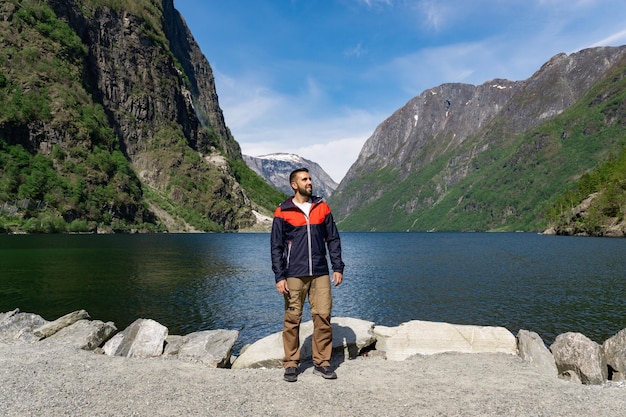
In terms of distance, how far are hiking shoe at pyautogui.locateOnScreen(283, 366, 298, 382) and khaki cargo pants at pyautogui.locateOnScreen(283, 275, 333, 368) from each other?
106mm

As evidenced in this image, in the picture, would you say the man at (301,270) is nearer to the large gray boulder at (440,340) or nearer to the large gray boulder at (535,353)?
the large gray boulder at (440,340)

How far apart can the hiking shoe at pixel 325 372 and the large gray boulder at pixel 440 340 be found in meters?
4.12

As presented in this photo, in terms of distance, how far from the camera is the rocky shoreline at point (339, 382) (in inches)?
346

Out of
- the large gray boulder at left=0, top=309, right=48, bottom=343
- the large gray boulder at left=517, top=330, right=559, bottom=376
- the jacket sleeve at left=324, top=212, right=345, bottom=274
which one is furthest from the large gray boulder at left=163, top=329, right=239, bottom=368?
the large gray boulder at left=517, top=330, right=559, bottom=376

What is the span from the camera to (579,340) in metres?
13.3

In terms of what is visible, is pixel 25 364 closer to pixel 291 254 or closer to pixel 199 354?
pixel 199 354

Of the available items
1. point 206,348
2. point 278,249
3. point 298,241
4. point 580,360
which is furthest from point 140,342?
point 580,360

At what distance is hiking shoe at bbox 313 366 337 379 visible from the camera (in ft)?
34.8

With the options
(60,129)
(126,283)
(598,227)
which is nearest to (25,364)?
(126,283)

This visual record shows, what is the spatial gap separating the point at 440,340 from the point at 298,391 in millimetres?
7565

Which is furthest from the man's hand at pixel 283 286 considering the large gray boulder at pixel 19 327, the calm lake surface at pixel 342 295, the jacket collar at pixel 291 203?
the large gray boulder at pixel 19 327

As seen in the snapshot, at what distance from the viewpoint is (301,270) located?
1059cm

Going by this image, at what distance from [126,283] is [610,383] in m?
40.3

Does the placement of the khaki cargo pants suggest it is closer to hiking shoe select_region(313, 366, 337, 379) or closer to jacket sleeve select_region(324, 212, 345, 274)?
hiking shoe select_region(313, 366, 337, 379)
